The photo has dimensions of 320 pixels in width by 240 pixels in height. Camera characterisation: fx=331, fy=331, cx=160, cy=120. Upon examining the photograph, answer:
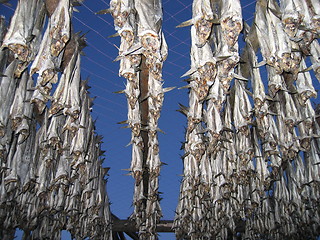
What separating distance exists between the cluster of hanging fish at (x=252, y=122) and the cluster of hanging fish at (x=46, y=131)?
2264 millimetres

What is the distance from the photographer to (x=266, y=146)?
319 inches

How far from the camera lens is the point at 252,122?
7.79 metres

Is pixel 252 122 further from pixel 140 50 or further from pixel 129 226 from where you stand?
pixel 129 226

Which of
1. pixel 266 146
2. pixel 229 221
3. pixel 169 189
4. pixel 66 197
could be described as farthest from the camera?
pixel 169 189

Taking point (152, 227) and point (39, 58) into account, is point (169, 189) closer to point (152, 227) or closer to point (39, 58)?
point (152, 227)

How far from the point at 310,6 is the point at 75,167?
6.41 metres

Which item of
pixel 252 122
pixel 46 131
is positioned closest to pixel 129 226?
pixel 46 131

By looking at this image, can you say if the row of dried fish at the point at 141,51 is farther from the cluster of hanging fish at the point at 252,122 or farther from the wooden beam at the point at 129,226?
the wooden beam at the point at 129,226

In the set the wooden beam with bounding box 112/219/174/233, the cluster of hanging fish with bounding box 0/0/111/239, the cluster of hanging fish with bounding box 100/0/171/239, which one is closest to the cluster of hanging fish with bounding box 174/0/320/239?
the cluster of hanging fish with bounding box 100/0/171/239

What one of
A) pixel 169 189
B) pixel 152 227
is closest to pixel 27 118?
pixel 152 227

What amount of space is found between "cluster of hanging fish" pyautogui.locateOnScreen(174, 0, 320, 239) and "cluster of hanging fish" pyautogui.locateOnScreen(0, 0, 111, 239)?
7.43 feet

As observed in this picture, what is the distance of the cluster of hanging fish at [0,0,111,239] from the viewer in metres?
5.12

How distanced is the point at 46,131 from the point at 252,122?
16.2ft

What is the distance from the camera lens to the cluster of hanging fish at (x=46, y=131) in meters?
5.12
